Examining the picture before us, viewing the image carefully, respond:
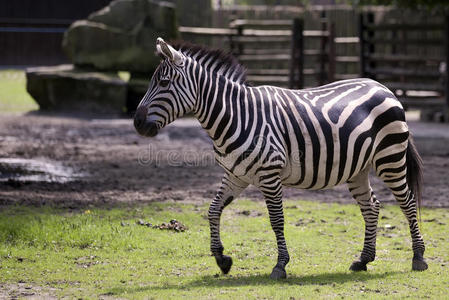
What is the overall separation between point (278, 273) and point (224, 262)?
455 millimetres

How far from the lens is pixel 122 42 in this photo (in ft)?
59.5

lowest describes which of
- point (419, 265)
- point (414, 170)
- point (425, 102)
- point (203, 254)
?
point (425, 102)

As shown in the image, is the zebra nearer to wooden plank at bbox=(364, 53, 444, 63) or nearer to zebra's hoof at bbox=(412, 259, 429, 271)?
zebra's hoof at bbox=(412, 259, 429, 271)

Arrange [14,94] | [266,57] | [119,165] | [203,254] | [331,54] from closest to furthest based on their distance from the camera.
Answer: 1. [203,254]
2. [119,165]
3. [331,54]
4. [266,57]
5. [14,94]

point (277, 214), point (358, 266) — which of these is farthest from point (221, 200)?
point (358, 266)

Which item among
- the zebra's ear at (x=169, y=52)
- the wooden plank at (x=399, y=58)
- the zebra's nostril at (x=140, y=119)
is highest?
the zebra's ear at (x=169, y=52)

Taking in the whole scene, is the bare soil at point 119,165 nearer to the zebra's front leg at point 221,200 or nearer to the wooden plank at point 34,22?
the zebra's front leg at point 221,200

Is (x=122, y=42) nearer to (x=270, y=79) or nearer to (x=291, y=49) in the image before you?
(x=270, y=79)

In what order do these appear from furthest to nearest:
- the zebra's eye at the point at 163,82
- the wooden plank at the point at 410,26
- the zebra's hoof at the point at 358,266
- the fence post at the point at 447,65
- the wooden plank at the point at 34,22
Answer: the wooden plank at the point at 34,22, the wooden plank at the point at 410,26, the fence post at the point at 447,65, the zebra's hoof at the point at 358,266, the zebra's eye at the point at 163,82

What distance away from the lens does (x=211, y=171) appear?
11.1 m

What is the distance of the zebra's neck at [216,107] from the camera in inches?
222

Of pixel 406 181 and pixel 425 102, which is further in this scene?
pixel 425 102

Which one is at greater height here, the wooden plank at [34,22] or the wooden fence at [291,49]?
the wooden plank at [34,22]

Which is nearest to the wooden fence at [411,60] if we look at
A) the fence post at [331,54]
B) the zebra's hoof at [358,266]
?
the fence post at [331,54]
